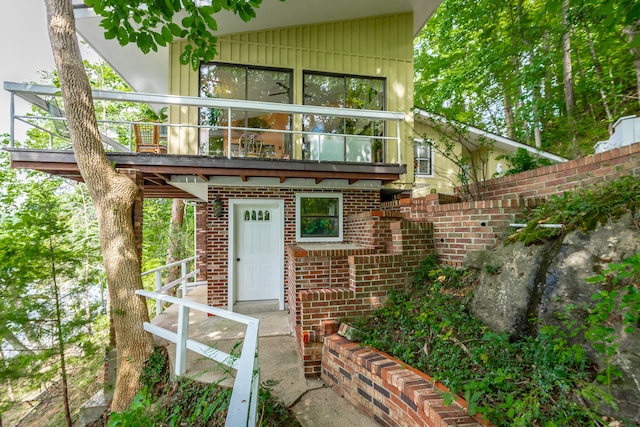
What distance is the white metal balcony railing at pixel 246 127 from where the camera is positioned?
400cm

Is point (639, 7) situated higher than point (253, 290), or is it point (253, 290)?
point (639, 7)

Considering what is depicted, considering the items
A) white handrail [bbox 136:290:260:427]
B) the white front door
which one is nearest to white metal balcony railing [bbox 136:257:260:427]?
white handrail [bbox 136:290:260:427]

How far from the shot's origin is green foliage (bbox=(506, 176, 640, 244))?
6.95ft

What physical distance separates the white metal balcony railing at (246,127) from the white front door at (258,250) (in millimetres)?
1187

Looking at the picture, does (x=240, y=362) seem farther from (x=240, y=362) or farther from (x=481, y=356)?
(x=481, y=356)

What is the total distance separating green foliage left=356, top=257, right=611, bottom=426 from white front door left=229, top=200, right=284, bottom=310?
114 inches

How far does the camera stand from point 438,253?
11.6ft

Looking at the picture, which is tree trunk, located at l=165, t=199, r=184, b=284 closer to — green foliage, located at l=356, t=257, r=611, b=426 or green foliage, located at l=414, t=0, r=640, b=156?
green foliage, located at l=356, t=257, r=611, b=426

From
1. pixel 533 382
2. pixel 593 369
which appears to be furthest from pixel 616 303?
pixel 533 382

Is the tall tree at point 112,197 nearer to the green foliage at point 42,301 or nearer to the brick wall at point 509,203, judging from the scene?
the green foliage at point 42,301

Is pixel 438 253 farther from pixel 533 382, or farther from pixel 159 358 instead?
pixel 159 358

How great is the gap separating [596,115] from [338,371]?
978 cm

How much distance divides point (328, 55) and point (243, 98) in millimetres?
2300

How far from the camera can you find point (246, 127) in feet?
18.3
